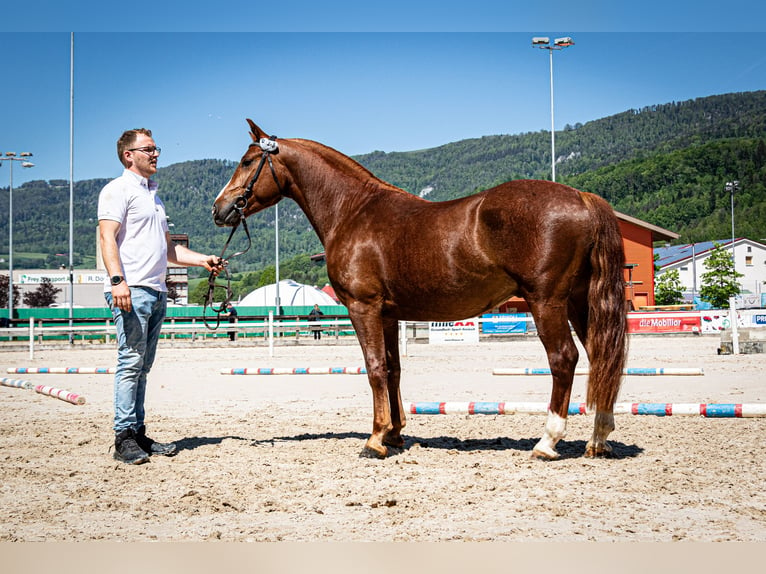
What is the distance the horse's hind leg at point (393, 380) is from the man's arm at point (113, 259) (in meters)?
2.05

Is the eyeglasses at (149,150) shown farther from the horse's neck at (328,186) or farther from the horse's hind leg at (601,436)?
the horse's hind leg at (601,436)

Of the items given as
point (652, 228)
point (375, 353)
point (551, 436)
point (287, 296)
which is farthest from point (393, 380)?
point (287, 296)

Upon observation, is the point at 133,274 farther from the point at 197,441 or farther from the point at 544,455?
the point at 544,455

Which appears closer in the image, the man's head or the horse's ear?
the man's head

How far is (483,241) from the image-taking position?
16.0 feet

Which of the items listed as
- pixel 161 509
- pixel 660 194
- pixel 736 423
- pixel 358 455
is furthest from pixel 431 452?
pixel 660 194

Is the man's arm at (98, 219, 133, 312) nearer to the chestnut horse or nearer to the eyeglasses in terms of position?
the eyeglasses

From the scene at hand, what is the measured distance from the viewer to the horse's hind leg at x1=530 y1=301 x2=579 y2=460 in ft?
15.6

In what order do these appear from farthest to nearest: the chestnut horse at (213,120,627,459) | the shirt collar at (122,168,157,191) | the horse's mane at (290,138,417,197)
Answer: the horse's mane at (290,138,417,197) → the shirt collar at (122,168,157,191) → the chestnut horse at (213,120,627,459)

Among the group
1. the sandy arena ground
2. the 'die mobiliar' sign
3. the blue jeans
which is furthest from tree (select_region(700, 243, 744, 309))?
the blue jeans

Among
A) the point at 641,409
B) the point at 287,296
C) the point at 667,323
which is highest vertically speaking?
the point at 287,296

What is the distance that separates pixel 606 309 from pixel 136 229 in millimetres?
3586

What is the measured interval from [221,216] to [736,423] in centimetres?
508

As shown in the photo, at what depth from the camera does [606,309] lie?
15.7 feet
